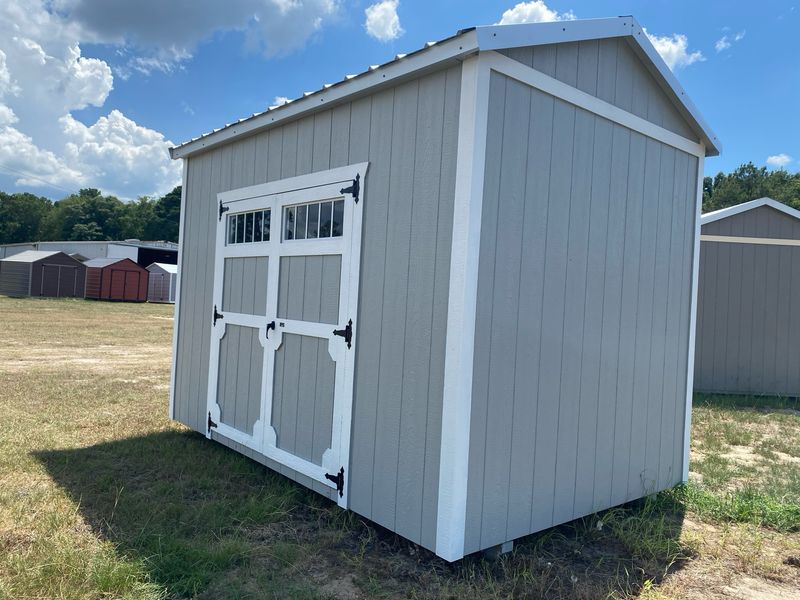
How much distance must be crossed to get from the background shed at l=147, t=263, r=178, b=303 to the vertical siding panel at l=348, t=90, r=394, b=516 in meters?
28.5

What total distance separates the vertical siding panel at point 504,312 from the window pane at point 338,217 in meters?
1.00

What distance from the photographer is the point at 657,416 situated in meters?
3.88

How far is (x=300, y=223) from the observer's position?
12.6 ft

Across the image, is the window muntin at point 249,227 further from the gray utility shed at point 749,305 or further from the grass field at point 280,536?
the gray utility shed at point 749,305

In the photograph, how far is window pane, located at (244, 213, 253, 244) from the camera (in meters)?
4.35

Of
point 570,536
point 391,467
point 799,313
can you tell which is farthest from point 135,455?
point 799,313

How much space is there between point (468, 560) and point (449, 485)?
0.50 m

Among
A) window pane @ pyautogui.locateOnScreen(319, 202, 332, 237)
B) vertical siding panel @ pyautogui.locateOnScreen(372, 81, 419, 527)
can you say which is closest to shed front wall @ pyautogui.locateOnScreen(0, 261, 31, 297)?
window pane @ pyautogui.locateOnScreen(319, 202, 332, 237)

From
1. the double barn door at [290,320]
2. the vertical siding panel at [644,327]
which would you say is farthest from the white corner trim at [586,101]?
the double barn door at [290,320]

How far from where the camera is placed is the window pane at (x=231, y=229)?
4570 millimetres

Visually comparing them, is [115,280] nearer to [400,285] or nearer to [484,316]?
[400,285]

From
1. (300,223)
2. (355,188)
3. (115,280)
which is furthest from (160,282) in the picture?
(355,188)

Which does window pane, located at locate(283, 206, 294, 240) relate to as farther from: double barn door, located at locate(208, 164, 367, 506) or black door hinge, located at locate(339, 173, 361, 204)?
black door hinge, located at locate(339, 173, 361, 204)

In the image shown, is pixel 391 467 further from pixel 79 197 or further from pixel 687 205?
pixel 79 197
